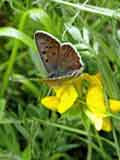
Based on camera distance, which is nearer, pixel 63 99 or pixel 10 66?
pixel 63 99

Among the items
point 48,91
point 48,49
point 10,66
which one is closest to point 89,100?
point 48,49

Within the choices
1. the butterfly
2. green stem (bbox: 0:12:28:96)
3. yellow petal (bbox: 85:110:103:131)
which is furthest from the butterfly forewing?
green stem (bbox: 0:12:28:96)

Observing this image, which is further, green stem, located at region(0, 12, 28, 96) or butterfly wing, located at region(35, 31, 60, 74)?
green stem, located at region(0, 12, 28, 96)

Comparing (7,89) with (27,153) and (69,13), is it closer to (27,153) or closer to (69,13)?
(69,13)

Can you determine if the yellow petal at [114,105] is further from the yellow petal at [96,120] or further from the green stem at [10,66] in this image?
the green stem at [10,66]

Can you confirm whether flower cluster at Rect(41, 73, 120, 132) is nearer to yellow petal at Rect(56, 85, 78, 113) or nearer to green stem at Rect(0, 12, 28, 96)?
yellow petal at Rect(56, 85, 78, 113)

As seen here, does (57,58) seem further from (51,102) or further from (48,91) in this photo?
(48,91)

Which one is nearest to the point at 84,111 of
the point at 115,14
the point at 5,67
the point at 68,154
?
the point at 115,14
